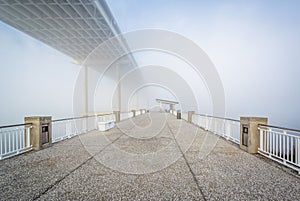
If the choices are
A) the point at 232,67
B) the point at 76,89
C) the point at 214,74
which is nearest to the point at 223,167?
the point at 214,74

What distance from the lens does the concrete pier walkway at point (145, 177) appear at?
252 centimetres

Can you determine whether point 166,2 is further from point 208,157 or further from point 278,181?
point 278,181

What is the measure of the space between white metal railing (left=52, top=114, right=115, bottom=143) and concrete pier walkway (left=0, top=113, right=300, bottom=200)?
217cm

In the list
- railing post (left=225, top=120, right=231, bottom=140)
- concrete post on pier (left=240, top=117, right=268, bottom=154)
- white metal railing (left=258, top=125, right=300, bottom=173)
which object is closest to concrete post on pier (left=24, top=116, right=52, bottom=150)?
concrete post on pier (left=240, top=117, right=268, bottom=154)

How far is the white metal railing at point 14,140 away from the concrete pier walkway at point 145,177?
37cm

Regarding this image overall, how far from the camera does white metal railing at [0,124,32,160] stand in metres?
4.67

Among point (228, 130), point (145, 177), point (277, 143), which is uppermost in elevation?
point (277, 143)

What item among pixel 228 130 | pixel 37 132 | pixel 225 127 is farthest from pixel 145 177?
pixel 225 127

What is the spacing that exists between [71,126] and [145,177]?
6021 mm

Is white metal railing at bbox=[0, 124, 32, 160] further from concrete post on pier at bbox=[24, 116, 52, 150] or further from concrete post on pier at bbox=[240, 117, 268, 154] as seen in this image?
concrete post on pier at bbox=[240, 117, 268, 154]

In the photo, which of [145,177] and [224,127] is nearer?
[145,177]

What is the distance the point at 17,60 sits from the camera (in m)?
13.7

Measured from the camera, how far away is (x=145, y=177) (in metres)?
3.20

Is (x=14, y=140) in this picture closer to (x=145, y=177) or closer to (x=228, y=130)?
(x=145, y=177)
